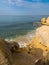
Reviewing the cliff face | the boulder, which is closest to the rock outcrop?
the boulder

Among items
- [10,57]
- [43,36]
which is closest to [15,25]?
[43,36]

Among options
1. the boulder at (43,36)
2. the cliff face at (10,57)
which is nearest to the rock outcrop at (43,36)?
the boulder at (43,36)

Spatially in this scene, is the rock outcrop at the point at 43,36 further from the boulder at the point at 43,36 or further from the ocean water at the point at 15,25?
the ocean water at the point at 15,25

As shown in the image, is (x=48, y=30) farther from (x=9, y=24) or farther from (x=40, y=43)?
(x=9, y=24)

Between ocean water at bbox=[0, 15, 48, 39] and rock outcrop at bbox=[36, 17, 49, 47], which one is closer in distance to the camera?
rock outcrop at bbox=[36, 17, 49, 47]

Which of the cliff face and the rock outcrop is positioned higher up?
the cliff face

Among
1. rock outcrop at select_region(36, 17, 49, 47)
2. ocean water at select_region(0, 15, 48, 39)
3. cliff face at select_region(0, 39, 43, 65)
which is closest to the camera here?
cliff face at select_region(0, 39, 43, 65)

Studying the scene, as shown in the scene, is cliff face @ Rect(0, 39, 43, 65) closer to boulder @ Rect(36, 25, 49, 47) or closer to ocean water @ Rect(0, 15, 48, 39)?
boulder @ Rect(36, 25, 49, 47)

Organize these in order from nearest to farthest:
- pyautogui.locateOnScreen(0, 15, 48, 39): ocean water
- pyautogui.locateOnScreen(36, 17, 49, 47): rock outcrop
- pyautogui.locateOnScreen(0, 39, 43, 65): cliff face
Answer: pyautogui.locateOnScreen(0, 39, 43, 65): cliff face < pyautogui.locateOnScreen(36, 17, 49, 47): rock outcrop < pyautogui.locateOnScreen(0, 15, 48, 39): ocean water
